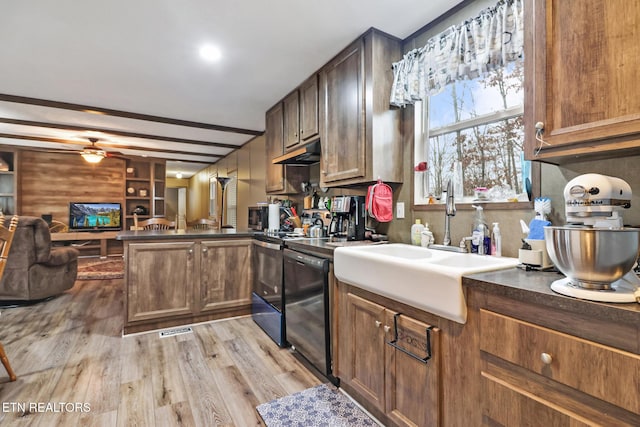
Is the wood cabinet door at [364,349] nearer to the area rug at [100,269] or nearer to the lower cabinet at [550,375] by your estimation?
the lower cabinet at [550,375]

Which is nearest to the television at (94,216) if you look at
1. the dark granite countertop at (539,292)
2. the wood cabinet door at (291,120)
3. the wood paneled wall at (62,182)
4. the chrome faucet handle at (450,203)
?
the wood paneled wall at (62,182)

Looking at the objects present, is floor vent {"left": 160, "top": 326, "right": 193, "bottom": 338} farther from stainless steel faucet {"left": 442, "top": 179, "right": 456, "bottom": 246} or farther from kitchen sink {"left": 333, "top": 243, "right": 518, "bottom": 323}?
stainless steel faucet {"left": 442, "top": 179, "right": 456, "bottom": 246}

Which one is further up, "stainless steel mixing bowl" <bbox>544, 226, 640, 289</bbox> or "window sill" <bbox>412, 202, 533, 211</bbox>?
"window sill" <bbox>412, 202, 533, 211</bbox>

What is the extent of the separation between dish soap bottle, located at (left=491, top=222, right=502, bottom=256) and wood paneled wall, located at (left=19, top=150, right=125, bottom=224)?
7.92 meters

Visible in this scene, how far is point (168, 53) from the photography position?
2.48m

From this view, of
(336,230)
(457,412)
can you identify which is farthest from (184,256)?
(457,412)

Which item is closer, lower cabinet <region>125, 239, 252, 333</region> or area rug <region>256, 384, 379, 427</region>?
area rug <region>256, 384, 379, 427</region>

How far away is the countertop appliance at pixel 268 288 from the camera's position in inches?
99.7

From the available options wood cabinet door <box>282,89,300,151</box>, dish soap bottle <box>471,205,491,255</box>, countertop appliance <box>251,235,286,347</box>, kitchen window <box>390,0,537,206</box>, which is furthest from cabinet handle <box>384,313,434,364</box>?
wood cabinet door <box>282,89,300,151</box>

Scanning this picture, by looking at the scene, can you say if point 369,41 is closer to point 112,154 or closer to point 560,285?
point 560,285

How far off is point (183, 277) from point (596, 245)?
2987 millimetres

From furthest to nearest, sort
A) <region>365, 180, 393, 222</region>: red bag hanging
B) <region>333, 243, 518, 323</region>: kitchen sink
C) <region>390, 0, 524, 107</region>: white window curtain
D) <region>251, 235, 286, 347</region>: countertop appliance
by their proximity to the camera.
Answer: <region>251, 235, 286, 347</region>: countertop appliance < <region>365, 180, 393, 222</region>: red bag hanging < <region>390, 0, 524, 107</region>: white window curtain < <region>333, 243, 518, 323</region>: kitchen sink

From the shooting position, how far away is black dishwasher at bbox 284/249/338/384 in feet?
6.43

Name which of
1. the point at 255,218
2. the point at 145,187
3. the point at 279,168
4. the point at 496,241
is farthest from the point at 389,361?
the point at 145,187
